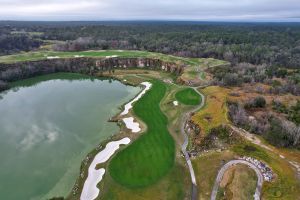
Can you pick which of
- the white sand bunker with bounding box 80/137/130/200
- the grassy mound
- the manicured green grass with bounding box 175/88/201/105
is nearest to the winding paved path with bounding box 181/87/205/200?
the manicured green grass with bounding box 175/88/201/105

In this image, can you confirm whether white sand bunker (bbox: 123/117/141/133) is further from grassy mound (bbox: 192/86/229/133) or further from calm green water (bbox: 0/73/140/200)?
grassy mound (bbox: 192/86/229/133)

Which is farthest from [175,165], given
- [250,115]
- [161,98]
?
[161,98]

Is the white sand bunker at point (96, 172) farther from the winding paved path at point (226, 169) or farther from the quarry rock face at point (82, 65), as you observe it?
the quarry rock face at point (82, 65)

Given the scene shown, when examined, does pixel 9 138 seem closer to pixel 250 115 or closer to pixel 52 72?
pixel 250 115

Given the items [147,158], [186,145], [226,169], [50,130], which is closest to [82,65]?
[50,130]

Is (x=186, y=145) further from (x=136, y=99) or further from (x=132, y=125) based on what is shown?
(x=136, y=99)

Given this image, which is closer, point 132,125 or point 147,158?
point 147,158
